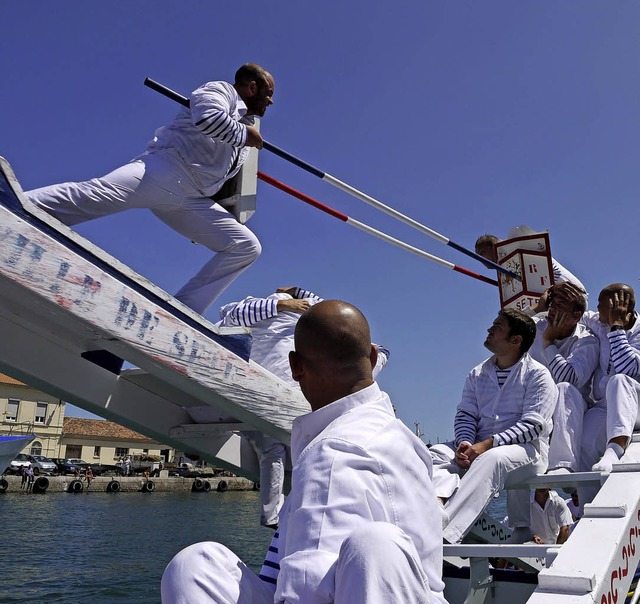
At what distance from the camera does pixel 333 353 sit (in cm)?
160

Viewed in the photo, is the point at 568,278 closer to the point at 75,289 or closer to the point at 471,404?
the point at 471,404

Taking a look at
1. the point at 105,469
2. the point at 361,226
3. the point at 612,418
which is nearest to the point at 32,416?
the point at 105,469

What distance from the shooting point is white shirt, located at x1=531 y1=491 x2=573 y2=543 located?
423 centimetres

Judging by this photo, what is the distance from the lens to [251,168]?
3707 millimetres

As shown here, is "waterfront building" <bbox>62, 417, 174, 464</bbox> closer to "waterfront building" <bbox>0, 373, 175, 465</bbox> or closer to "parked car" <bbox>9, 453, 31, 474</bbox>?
"waterfront building" <bbox>0, 373, 175, 465</bbox>

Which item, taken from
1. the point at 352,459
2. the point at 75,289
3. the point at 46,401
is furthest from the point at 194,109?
the point at 46,401

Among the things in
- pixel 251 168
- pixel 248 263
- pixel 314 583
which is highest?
pixel 251 168

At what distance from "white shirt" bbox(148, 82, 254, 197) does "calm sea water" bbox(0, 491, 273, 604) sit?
6261 mm

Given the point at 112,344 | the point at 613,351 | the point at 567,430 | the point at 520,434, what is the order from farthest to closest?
the point at 567,430
the point at 613,351
the point at 520,434
the point at 112,344

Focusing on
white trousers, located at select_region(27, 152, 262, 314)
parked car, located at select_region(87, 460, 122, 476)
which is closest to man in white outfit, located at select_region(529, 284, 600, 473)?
white trousers, located at select_region(27, 152, 262, 314)

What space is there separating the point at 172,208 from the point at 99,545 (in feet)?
50.2

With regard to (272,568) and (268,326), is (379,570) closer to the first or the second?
(272,568)

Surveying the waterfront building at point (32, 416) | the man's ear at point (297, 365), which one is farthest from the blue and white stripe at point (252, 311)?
the waterfront building at point (32, 416)

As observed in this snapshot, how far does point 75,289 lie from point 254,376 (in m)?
1.03
